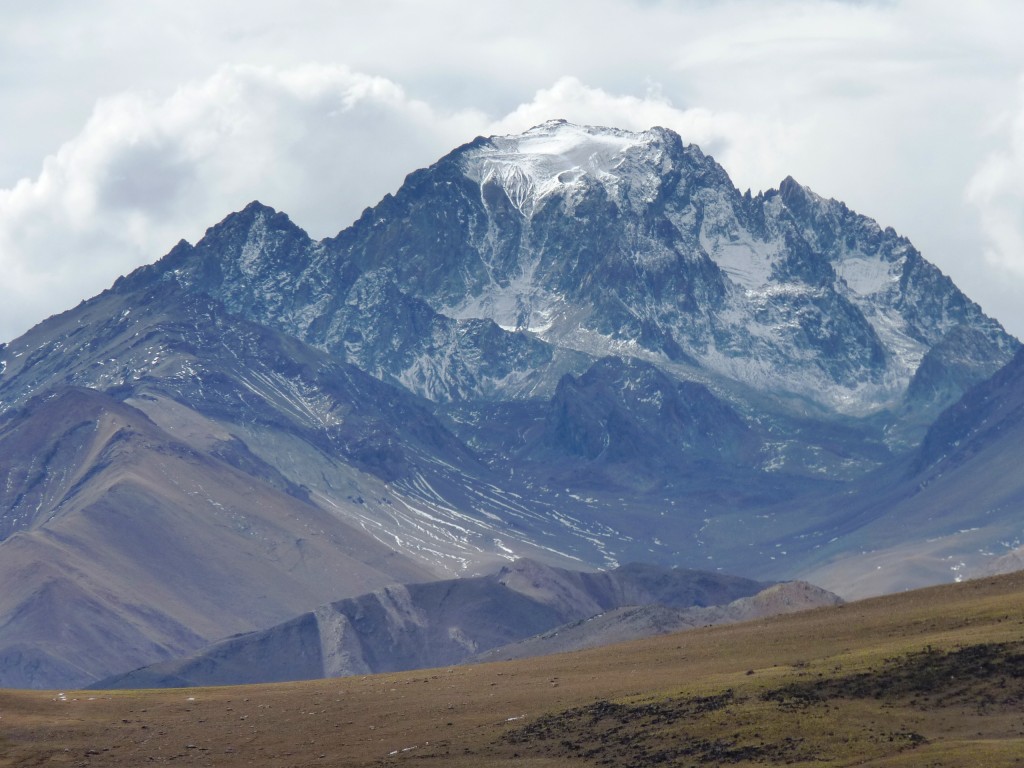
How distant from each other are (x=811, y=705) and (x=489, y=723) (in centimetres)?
2241

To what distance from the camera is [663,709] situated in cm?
12812

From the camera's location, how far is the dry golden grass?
117 meters

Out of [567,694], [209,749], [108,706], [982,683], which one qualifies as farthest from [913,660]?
[108,706]

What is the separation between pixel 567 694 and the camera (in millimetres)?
140125

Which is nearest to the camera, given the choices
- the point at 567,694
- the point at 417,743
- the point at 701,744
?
the point at 701,744

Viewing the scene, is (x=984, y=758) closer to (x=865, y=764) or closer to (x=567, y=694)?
(x=865, y=764)

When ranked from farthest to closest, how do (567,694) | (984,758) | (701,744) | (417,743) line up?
(567,694) → (417,743) → (701,744) → (984,758)

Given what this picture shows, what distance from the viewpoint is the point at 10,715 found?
142m

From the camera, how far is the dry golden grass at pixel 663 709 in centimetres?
11731

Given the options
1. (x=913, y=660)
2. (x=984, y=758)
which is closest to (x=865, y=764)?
(x=984, y=758)

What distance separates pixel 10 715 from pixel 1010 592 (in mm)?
70045

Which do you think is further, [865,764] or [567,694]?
[567,694]

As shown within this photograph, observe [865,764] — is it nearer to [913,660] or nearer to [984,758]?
[984,758]

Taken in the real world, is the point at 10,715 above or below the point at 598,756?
above
